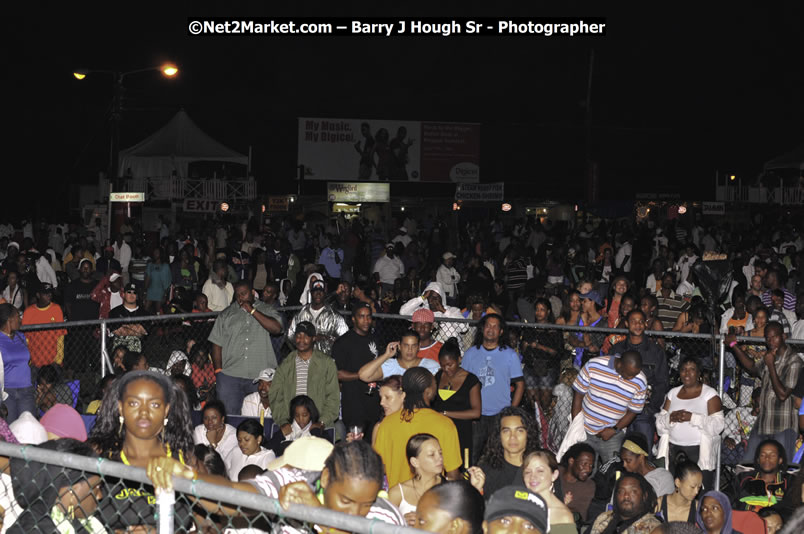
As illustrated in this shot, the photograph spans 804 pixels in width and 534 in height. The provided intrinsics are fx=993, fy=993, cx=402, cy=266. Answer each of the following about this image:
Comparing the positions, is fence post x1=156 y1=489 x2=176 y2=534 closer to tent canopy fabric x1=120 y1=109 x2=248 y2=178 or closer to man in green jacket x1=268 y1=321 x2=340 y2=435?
man in green jacket x1=268 y1=321 x2=340 y2=435

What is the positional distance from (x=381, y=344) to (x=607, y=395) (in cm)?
382

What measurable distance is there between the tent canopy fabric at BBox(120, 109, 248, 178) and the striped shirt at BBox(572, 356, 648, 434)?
2055 cm

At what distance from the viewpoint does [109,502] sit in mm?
4328

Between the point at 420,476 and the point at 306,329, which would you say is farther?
the point at 306,329

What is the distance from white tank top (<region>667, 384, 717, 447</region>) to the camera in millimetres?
8602

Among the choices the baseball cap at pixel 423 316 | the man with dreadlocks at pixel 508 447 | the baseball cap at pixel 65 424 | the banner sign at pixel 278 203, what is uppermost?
the banner sign at pixel 278 203

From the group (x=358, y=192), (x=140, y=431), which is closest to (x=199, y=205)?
(x=358, y=192)

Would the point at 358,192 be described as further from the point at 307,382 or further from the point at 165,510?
A: the point at 165,510

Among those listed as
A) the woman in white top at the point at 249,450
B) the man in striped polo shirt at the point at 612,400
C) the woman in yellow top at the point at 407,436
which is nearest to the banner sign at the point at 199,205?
the woman in white top at the point at 249,450

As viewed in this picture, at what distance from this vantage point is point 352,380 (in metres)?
9.45

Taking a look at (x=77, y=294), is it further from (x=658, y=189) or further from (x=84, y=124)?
(x=84, y=124)

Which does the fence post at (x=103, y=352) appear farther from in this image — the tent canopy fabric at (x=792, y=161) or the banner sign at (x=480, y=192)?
the tent canopy fabric at (x=792, y=161)

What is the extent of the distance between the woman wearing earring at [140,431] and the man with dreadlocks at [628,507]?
3204 mm

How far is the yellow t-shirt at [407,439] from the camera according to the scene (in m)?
6.80
